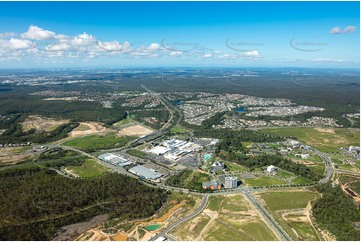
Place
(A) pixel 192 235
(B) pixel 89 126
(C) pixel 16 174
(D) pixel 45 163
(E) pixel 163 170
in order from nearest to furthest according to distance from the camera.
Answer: (A) pixel 192 235 → (C) pixel 16 174 → (E) pixel 163 170 → (D) pixel 45 163 → (B) pixel 89 126

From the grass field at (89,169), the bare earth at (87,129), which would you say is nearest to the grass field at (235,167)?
the grass field at (89,169)

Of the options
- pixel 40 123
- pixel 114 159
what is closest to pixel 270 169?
pixel 114 159


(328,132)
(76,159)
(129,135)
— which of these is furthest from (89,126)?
(328,132)

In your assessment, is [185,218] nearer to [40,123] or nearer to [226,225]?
[226,225]

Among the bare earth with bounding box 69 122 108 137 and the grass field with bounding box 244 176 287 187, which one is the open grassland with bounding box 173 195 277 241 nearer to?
the grass field with bounding box 244 176 287 187

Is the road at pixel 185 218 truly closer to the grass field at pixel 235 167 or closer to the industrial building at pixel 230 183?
the industrial building at pixel 230 183

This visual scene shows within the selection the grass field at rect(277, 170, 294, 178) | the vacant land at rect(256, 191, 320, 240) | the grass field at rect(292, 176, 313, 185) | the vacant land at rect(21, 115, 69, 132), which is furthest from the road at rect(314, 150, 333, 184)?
the vacant land at rect(21, 115, 69, 132)

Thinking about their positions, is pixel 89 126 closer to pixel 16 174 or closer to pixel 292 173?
pixel 16 174
